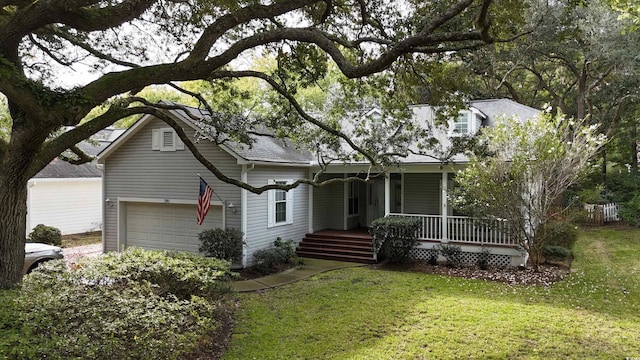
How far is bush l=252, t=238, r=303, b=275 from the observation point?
11781 millimetres

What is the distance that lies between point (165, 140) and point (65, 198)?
29.7ft

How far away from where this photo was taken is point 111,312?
5.23 meters

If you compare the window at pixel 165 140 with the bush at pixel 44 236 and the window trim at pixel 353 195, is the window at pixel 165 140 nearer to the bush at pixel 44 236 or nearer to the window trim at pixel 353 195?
the bush at pixel 44 236

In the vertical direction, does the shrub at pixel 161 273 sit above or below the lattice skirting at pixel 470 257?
above

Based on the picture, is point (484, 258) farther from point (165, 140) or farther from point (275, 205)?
point (165, 140)

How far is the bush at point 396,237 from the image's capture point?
40.6ft

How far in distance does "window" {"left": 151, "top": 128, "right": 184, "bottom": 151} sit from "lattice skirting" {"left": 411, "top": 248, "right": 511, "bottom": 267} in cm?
840

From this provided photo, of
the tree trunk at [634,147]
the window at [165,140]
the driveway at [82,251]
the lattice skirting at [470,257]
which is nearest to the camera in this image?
the lattice skirting at [470,257]

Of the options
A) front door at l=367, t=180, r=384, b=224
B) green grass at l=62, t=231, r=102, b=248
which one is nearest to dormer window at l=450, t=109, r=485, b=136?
front door at l=367, t=180, r=384, b=224

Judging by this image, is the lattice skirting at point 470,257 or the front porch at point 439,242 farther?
the lattice skirting at point 470,257

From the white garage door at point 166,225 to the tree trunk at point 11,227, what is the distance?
20.8ft

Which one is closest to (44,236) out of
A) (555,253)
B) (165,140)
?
(165,140)

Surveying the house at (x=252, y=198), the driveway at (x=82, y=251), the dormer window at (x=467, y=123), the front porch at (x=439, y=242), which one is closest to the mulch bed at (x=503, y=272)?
the front porch at (x=439, y=242)

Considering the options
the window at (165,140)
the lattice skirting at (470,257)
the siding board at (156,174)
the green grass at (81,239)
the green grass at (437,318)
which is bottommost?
the green grass at (437,318)
